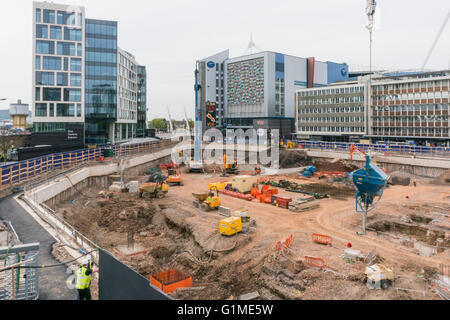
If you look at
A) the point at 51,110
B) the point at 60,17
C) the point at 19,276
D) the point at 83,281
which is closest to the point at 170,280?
the point at 83,281

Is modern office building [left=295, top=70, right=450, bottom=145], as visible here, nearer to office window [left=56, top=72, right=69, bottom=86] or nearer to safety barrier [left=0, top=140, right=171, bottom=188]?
safety barrier [left=0, top=140, right=171, bottom=188]

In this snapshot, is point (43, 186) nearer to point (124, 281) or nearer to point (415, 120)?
point (124, 281)

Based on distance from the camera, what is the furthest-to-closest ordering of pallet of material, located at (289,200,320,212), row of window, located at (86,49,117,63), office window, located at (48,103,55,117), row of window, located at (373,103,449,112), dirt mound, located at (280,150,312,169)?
row of window, located at (86,49,117,63) < office window, located at (48,103,55,117) < row of window, located at (373,103,449,112) < dirt mound, located at (280,150,312,169) < pallet of material, located at (289,200,320,212)

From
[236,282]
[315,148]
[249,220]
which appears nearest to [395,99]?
[315,148]

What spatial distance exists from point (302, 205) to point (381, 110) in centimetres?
4912

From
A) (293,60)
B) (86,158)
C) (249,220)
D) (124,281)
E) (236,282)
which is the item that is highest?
(293,60)

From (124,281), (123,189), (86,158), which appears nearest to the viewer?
(124,281)

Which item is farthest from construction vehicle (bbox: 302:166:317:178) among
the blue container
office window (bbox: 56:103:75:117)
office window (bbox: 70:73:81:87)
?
office window (bbox: 70:73:81:87)

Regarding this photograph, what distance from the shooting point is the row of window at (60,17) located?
64.8m

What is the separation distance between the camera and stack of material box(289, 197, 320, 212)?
1080 inches

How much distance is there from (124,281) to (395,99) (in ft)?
227

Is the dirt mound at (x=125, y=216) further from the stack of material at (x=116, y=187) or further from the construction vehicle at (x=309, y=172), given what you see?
the construction vehicle at (x=309, y=172)

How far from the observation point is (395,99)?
64938 millimetres

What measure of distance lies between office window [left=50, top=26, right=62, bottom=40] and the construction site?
4127 centimetres
